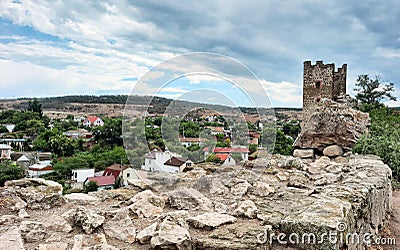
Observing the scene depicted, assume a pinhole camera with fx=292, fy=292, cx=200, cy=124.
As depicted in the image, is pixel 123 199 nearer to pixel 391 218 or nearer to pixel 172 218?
pixel 172 218

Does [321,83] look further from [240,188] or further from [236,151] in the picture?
[240,188]

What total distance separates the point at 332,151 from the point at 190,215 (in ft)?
15.9

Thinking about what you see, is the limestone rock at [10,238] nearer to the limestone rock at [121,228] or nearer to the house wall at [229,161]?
the limestone rock at [121,228]

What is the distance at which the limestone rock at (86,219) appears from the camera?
197cm

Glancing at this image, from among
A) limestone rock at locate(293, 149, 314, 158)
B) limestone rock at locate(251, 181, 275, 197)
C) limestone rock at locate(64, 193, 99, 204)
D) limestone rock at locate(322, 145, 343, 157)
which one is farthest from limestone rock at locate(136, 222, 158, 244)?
limestone rock at locate(322, 145, 343, 157)

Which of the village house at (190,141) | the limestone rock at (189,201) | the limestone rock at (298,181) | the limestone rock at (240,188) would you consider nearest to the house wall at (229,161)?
the village house at (190,141)

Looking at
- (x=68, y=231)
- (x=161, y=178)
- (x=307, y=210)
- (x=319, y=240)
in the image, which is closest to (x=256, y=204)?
(x=307, y=210)

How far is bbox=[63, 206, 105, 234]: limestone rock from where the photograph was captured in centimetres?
197

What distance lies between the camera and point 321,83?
16875 millimetres

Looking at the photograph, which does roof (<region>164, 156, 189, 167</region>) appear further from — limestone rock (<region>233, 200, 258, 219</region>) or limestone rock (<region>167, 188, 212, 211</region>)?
limestone rock (<region>233, 200, 258, 219</region>)

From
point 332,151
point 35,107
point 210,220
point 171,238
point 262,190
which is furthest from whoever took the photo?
point 35,107

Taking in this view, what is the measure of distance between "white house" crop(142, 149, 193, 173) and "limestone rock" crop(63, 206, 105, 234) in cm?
135

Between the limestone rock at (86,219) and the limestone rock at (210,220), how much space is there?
0.64 metres

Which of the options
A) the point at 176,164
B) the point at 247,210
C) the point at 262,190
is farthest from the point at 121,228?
the point at 176,164
